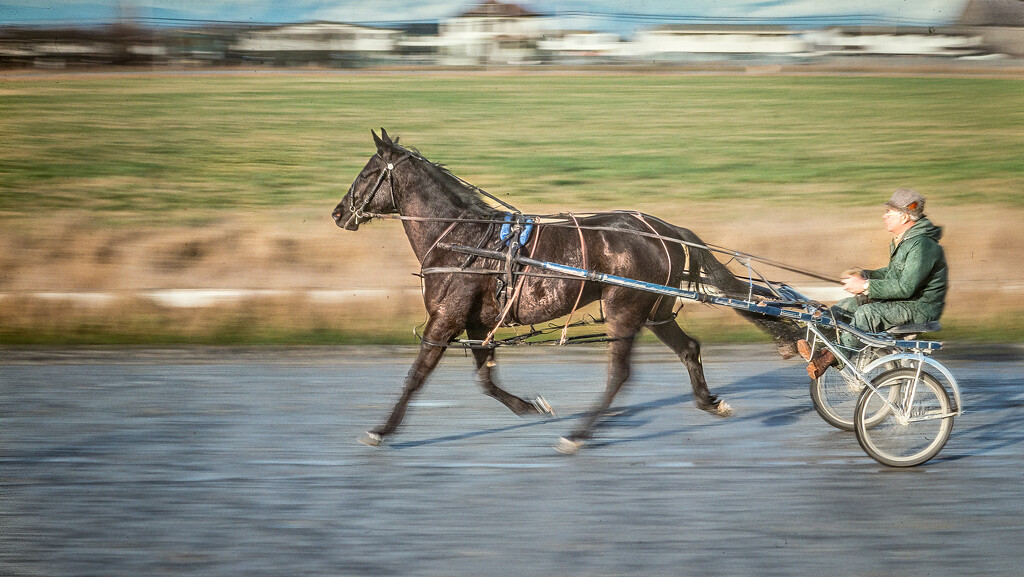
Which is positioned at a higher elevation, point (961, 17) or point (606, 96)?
point (961, 17)

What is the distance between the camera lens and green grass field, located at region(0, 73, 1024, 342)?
1336 centimetres

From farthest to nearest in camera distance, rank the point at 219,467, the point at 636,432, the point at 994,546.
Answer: the point at 636,432, the point at 219,467, the point at 994,546

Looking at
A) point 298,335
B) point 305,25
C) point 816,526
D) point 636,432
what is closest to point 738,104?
point 305,25

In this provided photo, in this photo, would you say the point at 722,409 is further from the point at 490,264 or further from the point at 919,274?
the point at 490,264

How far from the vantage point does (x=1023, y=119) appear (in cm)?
1473

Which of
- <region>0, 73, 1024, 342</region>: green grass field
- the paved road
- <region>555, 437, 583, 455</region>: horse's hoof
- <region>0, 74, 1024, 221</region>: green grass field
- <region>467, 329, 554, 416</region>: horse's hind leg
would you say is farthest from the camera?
<region>0, 74, 1024, 221</region>: green grass field

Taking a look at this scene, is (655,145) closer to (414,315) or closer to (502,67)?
(502,67)

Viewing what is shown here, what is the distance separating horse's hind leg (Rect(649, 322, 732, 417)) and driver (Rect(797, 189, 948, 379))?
1.07 metres

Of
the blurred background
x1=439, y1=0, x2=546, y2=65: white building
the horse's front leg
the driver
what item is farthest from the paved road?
x1=439, y1=0, x2=546, y2=65: white building

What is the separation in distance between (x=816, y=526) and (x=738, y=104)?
10459 mm

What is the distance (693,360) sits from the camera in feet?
23.4

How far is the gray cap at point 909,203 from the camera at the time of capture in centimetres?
601

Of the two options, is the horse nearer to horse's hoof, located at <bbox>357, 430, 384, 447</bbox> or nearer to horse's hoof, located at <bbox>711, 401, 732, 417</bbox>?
horse's hoof, located at <bbox>357, 430, 384, 447</bbox>

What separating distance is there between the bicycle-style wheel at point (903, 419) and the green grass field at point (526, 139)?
7.25 metres
